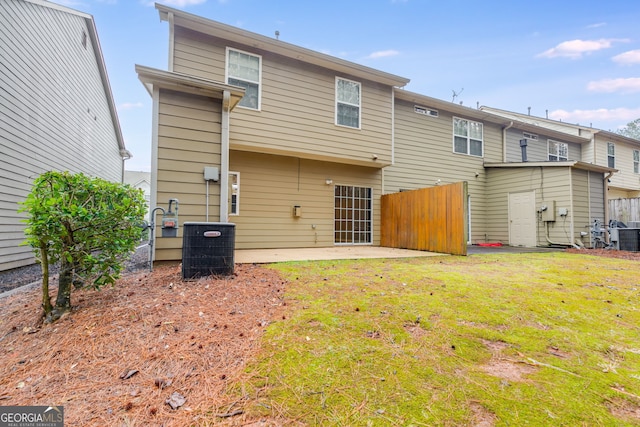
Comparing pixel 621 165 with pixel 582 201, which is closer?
pixel 582 201

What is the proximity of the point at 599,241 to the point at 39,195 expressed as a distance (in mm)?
13222

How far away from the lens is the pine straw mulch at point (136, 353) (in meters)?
1.42

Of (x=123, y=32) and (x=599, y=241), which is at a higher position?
(x=123, y=32)

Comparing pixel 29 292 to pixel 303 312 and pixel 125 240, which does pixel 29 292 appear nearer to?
pixel 125 240

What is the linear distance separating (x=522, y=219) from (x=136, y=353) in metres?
11.8

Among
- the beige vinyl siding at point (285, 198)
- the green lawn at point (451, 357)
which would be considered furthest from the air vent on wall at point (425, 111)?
the green lawn at point (451, 357)

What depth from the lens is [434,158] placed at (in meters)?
10.3

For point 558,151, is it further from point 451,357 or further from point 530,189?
point 451,357

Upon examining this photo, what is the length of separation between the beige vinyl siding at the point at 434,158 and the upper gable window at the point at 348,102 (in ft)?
6.41

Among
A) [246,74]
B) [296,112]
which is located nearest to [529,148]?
[296,112]

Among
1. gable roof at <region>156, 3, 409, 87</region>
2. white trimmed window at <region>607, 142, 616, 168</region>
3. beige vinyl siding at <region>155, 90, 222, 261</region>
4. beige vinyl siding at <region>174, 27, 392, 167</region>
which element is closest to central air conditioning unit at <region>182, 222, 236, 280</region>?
beige vinyl siding at <region>155, 90, 222, 261</region>

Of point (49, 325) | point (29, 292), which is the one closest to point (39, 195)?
point (49, 325)

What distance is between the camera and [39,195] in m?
2.48

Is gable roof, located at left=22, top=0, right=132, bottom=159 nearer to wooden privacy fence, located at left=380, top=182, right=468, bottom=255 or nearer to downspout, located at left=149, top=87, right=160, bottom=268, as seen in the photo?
downspout, located at left=149, top=87, right=160, bottom=268
